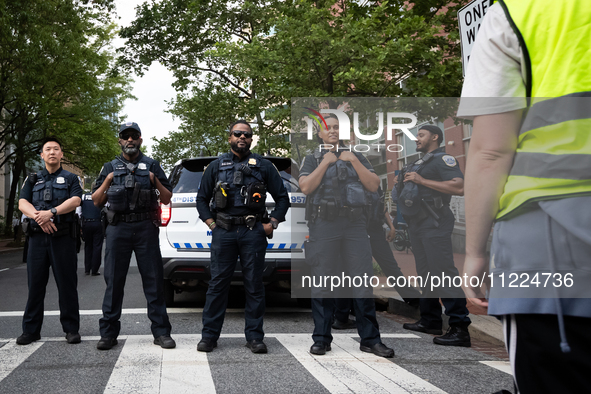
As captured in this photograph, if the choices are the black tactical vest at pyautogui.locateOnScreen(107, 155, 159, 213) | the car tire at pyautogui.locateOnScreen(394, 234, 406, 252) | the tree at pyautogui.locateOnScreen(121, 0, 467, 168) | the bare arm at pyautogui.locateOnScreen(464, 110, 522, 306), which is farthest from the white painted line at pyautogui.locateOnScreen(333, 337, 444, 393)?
the tree at pyautogui.locateOnScreen(121, 0, 467, 168)

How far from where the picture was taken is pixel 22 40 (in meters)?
20.0

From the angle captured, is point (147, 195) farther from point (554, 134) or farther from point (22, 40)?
point (22, 40)

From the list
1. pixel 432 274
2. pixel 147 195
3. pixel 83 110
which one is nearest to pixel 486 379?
pixel 432 274

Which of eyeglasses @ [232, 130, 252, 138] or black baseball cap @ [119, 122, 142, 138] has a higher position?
black baseball cap @ [119, 122, 142, 138]

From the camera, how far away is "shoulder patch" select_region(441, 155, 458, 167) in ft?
17.3

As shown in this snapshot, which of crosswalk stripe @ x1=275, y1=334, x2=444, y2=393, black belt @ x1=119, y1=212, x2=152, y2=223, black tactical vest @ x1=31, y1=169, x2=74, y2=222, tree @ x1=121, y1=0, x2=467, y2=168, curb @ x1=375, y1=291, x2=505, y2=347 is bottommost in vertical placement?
curb @ x1=375, y1=291, x2=505, y2=347

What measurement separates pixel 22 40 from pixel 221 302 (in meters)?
18.7

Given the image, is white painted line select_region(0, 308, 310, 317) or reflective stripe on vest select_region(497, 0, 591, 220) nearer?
reflective stripe on vest select_region(497, 0, 591, 220)

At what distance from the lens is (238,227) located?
519 centimetres

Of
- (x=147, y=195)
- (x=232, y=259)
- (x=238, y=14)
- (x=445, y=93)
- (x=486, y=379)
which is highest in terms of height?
(x=238, y=14)

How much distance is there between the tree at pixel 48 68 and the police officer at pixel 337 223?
50.7 feet

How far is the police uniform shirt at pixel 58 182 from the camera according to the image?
17.8 ft

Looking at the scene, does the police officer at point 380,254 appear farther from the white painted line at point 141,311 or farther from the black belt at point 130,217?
the black belt at point 130,217

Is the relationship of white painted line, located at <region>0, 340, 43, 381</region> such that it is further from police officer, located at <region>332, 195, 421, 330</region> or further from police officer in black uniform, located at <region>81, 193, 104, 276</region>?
police officer in black uniform, located at <region>81, 193, 104, 276</region>
